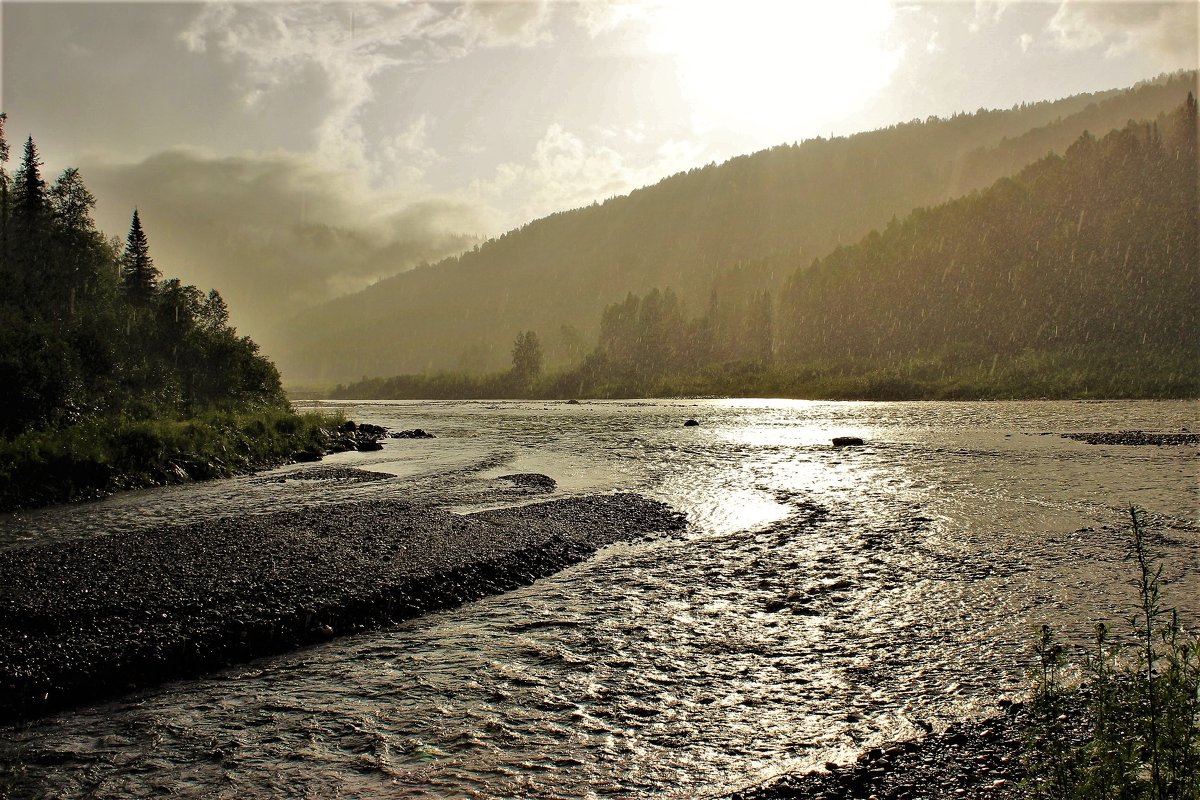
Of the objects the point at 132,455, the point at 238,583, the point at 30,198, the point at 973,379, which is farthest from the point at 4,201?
the point at 973,379

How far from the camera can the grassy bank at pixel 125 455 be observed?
89.5ft

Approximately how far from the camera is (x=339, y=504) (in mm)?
24344

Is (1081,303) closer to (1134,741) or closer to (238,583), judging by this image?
(1134,741)

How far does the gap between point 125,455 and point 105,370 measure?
105ft

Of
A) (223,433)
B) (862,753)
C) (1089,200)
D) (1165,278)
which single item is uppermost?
(1089,200)

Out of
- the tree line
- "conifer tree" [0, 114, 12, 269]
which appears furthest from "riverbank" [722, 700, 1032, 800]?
"conifer tree" [0, 114, 12, 269]

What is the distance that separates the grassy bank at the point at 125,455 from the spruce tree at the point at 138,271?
68.6 metres

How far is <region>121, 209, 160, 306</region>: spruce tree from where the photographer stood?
9781 centimetres

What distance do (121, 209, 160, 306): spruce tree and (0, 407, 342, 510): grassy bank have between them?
225 feet

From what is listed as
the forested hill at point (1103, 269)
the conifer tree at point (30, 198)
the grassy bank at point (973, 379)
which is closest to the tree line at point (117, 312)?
the conifer tree at point (30, 198)

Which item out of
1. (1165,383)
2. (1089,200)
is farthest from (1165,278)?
(1165,383)

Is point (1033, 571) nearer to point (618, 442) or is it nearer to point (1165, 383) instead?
point (618, 442)

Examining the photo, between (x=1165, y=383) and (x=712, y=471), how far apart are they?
4579 inches

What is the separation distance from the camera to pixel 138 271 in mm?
99875
